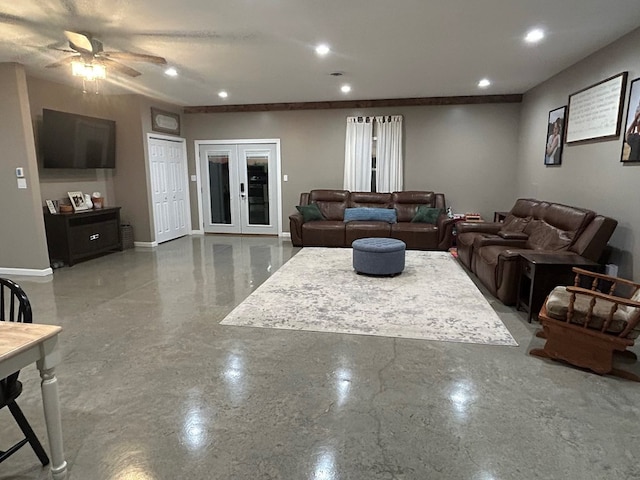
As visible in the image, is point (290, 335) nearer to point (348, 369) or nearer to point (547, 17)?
point (348, 369)

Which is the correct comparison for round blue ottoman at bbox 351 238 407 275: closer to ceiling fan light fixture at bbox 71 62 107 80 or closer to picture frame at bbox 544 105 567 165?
picture frame at bbox 544 105 567 165

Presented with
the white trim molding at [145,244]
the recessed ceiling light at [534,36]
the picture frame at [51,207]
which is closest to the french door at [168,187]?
the white trim molding at [145,244]

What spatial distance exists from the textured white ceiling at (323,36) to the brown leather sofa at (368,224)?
7.00ft

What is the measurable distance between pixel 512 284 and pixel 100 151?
6356 millimetres

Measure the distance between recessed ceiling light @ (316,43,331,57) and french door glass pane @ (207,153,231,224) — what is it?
4338mm

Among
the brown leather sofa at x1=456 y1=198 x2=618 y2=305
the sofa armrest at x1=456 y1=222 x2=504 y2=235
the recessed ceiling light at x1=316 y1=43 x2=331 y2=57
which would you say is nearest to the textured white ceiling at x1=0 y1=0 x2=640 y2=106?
the recessed ceiling light at x1=316 y1=43 x2=331 y2=57

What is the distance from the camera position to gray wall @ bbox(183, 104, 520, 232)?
7.11 m

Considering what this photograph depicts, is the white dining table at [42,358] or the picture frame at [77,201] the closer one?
the white dining table at [42,358]

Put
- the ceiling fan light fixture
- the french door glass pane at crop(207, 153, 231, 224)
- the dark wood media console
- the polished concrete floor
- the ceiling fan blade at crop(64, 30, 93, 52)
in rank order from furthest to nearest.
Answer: the french door glass pane at crop(207, 153, 231, 224) < the dark wood media console < the ceiling fan light fixture < the ceiling fan blade at crop(64, 30, 93, 52) < the polished concrete floor

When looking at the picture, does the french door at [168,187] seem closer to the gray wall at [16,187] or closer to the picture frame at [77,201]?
the picture frame at [77,201]

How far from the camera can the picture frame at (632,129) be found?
3580 millimetres

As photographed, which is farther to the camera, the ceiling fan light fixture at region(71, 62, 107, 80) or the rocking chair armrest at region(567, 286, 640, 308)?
the ceiling fan light fixture at region(71, 62, 107, 80)

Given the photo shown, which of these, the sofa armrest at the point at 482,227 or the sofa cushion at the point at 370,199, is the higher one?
the sofa cushion at the point at 370,199

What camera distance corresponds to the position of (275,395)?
2402 millimetres
